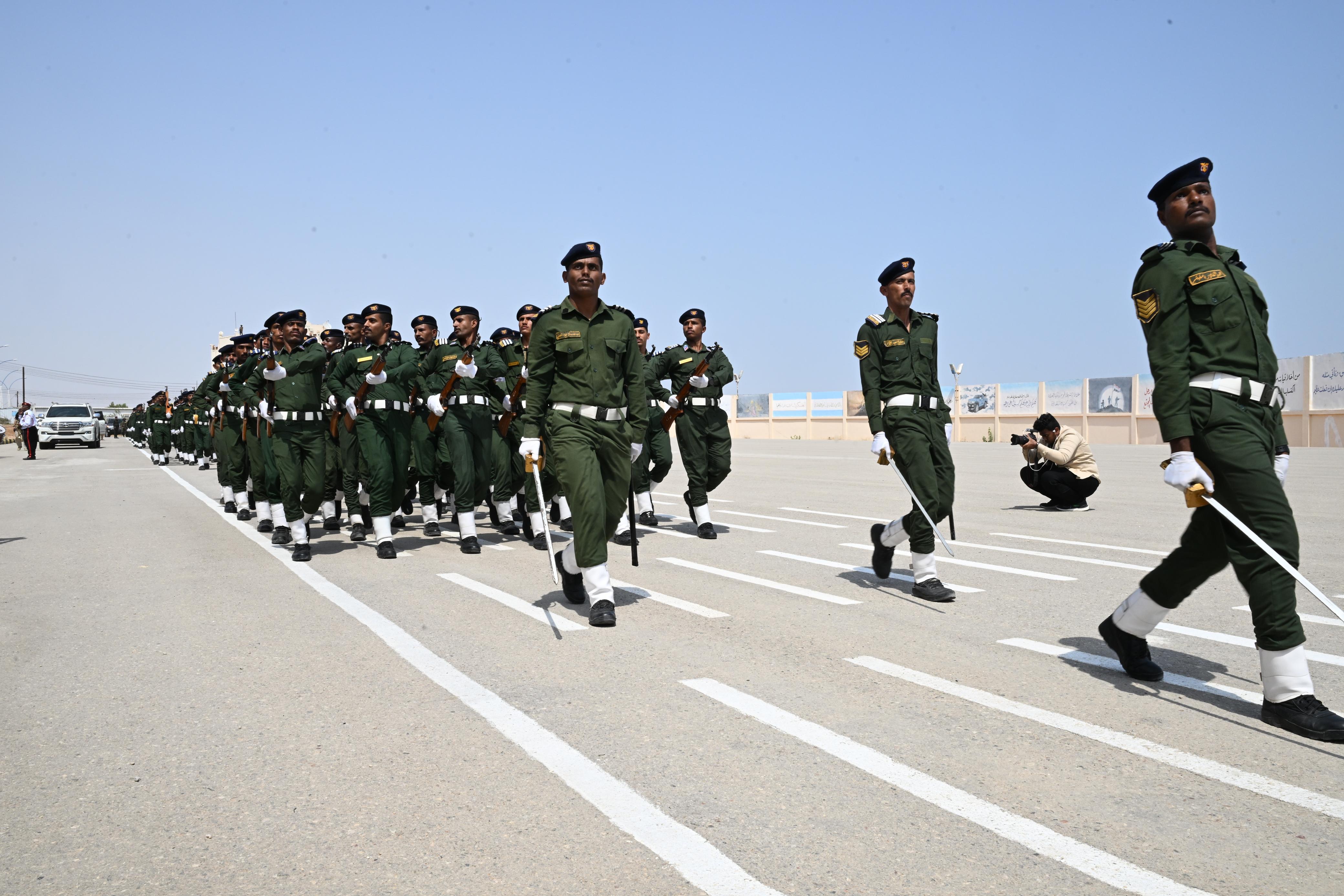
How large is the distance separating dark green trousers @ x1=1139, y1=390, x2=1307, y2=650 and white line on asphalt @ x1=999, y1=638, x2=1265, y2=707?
33 centimetres

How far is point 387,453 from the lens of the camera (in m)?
9.88

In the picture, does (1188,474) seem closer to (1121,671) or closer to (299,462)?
(1121,671)

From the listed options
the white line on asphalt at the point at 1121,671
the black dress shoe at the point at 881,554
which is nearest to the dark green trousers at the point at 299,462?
the black dress shoe at the point at 881,554

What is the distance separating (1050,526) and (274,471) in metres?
7.85

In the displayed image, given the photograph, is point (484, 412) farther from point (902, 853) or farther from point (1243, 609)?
point (902, 853)

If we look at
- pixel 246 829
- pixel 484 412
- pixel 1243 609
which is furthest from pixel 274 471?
pixel 1243 609

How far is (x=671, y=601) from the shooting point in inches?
275

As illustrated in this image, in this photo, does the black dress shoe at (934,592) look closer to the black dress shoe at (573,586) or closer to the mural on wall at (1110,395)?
the black dress shoe at (573,586)

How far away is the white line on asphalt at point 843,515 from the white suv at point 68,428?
41201 millimetres

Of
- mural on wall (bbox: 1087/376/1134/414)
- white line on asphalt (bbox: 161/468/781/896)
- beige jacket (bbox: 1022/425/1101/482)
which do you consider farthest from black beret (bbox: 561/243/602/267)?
mural on wall (bbox: 1087/376/1134/414)

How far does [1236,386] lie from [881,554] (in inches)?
140

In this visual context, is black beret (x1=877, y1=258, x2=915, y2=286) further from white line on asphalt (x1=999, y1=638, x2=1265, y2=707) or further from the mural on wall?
the mural on wall

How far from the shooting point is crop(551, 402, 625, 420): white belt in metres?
6.48

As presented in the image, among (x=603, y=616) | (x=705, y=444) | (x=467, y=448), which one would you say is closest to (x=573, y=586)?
(x=603, y=616)
